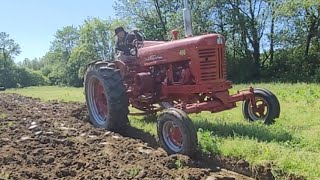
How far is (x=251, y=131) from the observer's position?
658cm

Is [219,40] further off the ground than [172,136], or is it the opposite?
[219,40]

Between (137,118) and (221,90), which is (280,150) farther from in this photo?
(137,118)

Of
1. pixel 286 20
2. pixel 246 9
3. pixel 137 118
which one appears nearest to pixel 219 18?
pixel 246 9

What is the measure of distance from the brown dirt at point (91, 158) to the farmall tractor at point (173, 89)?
0.38m

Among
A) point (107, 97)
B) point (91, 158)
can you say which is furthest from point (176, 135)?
point (107, 97)

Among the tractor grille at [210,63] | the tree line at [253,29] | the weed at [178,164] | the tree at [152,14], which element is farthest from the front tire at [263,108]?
the tree at [152,14]

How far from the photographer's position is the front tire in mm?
7488

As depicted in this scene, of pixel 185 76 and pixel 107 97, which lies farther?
pixel 107 97

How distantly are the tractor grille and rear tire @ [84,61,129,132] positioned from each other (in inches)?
62.2

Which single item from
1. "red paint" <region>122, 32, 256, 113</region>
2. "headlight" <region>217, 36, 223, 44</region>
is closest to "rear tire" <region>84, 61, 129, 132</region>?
"red paint" <region>122, 32, 256, 113</region>

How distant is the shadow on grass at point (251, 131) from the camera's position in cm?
623

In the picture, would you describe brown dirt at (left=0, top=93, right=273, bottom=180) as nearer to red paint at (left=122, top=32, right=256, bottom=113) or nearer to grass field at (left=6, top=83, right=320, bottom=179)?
grass field at (left=6, top=83, right=320, bottom=179)

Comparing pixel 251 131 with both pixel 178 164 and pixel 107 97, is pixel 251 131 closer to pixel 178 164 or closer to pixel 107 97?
pixel 178 164

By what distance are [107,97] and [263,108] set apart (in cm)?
295
